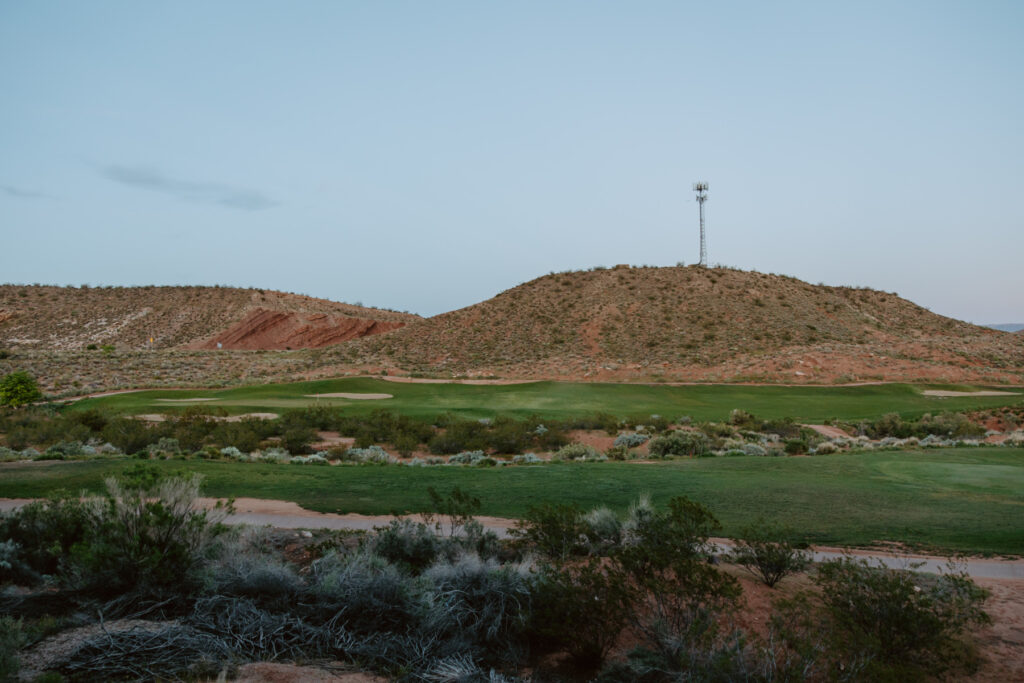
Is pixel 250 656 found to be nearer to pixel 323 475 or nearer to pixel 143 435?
pixel 323 475

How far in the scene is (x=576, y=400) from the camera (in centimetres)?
3541

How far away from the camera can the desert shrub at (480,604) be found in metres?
7.33

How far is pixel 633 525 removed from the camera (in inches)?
358

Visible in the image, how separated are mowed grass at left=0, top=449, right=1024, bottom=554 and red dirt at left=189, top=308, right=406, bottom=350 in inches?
2505

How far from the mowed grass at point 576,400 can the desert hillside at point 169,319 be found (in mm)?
37940

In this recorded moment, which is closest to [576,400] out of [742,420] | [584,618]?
[742,420]

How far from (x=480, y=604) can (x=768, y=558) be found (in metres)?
3.37

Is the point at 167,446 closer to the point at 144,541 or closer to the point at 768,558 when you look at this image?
the point at 144,541

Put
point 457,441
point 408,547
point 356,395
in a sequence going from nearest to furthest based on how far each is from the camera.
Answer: point 408,547 < point 457,441 < point 356,395

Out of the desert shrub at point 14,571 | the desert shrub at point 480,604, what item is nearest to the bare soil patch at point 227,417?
the desert shrub at point 14,571

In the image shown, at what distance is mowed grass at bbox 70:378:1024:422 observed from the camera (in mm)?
30750

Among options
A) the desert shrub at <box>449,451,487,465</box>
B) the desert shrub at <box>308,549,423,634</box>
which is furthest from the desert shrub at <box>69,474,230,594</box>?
the desert shrub at <box>449,451,487,465</box>

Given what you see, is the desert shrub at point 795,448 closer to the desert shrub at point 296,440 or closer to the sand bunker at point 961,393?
the desert shrub at point 296,440

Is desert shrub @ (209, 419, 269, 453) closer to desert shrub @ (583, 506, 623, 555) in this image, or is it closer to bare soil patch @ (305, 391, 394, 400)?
bare soil patch @ (305, 391, 394, 400)
